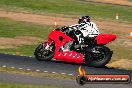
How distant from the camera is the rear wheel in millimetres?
19781

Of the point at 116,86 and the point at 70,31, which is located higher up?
the point at 70,31

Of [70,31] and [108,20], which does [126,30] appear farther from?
[70,31]

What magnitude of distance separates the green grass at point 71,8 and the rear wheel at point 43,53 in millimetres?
29172

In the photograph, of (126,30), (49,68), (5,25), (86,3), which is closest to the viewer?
(49,68)

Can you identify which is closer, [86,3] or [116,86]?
[116,86]

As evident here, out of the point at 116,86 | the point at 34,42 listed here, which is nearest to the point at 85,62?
the point at 116,86

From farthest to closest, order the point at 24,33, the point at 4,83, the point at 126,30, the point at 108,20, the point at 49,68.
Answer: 1. the point at 108,20
2. the point at 126,30
3. the point at 24,33
4. the point at 49,68
5. the point at 4,83

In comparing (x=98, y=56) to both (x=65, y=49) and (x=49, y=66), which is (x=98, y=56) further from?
(x=49, y=66)

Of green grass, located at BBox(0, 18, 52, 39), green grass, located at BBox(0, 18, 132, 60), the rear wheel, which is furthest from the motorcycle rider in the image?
green grass, located at BBox(0, 18, 52, 39)

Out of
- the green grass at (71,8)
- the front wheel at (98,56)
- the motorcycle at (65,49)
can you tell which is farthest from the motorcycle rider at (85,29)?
the green grass at (71,8)

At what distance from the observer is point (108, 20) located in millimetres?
46094

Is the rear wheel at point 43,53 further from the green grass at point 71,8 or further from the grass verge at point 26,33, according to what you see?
the green grass at point 71,8

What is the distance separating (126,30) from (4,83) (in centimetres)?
2507

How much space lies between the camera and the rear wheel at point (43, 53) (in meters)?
19.8
